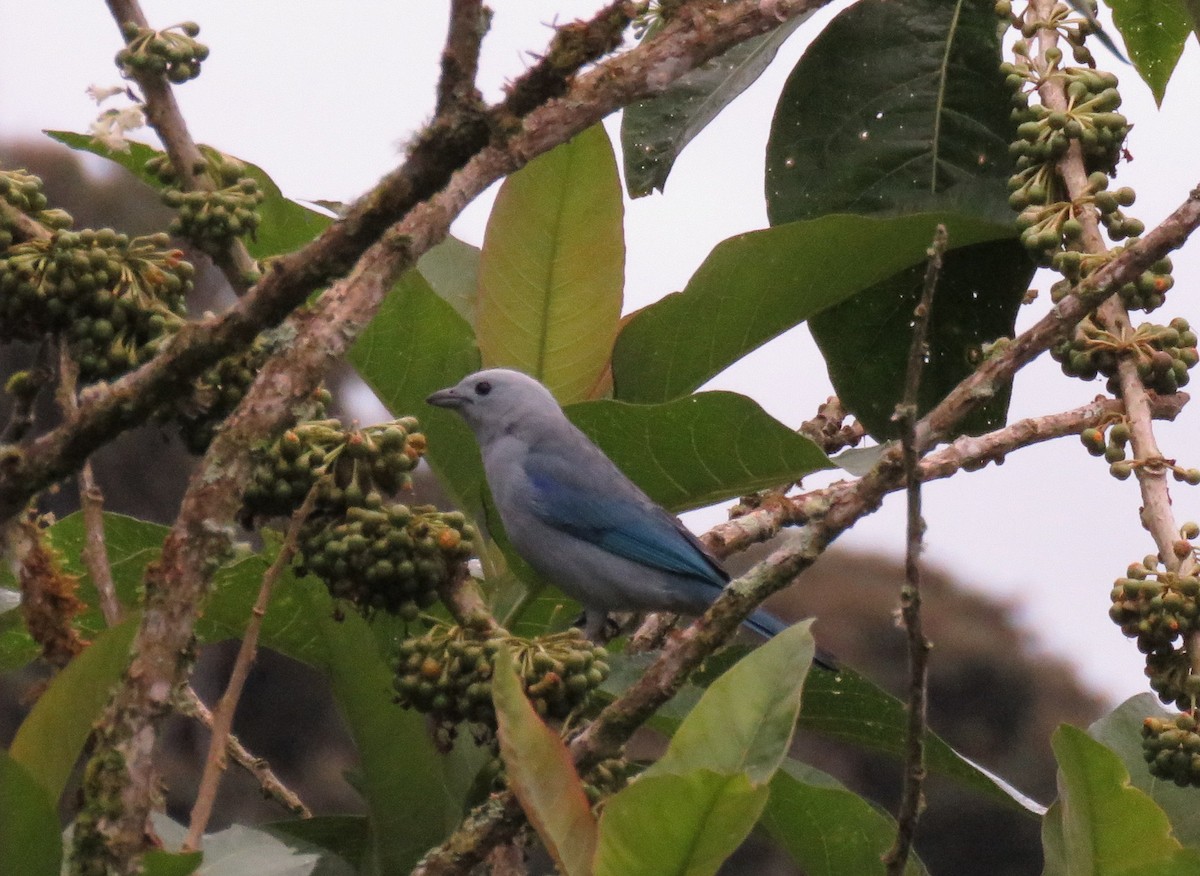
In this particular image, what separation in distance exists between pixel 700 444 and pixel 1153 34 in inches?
59.3

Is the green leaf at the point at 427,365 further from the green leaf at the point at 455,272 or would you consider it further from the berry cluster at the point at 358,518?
the berry cluster at the point at 358,518

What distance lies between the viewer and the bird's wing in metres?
3.85

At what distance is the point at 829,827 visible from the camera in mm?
2006

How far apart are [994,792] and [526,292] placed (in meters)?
1.20

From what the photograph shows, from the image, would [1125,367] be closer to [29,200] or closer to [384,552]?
[384,552]

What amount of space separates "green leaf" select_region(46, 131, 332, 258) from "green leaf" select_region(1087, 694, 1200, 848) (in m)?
1.59

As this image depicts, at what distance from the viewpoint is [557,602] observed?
8.63 ft

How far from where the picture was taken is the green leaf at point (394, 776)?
2.07 meters

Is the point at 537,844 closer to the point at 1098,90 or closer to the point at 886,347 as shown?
the point at 886,347

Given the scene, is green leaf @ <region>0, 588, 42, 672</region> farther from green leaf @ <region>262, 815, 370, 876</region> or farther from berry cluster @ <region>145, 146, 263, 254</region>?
berry cluster @ <region>145, 146, 263, 254</region>

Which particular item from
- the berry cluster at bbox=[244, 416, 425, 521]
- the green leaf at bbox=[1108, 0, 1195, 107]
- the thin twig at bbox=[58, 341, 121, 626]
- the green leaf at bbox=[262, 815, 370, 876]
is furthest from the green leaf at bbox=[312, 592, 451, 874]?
the green leaf at bbox=[1108, 0, 1195, 107]

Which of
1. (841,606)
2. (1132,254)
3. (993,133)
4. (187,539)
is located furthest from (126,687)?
(841,606)

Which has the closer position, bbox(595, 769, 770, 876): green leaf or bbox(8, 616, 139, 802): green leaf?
bbox(595, 769, 770, 876): green leaf

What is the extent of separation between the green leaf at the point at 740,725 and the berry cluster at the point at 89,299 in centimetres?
83
